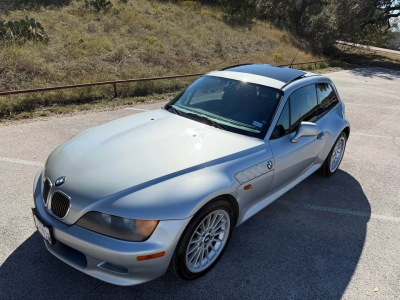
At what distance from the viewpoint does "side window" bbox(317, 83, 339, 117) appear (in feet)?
14.4

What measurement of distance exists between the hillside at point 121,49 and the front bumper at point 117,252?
6.09 meters

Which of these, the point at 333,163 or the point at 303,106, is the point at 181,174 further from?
the point at 333,163

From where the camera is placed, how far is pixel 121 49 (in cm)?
1373

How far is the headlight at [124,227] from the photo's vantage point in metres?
2.22

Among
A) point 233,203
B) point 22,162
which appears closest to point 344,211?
point 233,203

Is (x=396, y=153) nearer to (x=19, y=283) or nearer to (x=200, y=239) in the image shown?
(x=200, y=239)

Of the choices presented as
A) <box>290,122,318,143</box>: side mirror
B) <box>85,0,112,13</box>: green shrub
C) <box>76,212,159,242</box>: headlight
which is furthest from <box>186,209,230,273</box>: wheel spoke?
<box>85,0,112,13</box>: green shrub

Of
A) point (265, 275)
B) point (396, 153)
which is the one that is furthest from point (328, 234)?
point (396, 153)

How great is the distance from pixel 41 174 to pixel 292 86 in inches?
120

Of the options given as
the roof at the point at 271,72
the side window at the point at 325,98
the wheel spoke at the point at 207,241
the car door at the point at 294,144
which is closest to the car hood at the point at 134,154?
the car door at the point at 294,144

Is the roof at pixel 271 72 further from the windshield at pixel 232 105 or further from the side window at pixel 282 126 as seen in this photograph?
the side window at pixel 282 126

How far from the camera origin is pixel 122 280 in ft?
7.45

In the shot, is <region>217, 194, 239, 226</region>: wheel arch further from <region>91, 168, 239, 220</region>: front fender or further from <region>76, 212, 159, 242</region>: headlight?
<region>76, 212, 159, 242</region>: headlight

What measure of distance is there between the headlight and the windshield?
5.10ft
